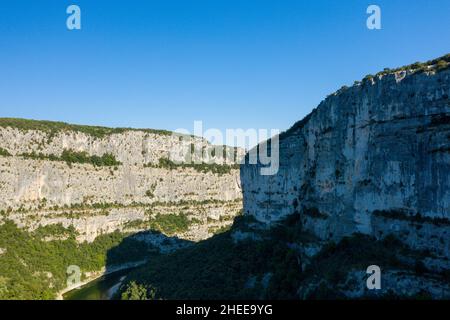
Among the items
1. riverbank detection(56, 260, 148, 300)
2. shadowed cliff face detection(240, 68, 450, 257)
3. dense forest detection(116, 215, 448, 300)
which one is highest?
shadowed cliff face detection(240, 68, 450, 257)

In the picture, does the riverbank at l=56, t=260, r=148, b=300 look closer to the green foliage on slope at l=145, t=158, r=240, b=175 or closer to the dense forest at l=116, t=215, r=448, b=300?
the dense forest at l=116, t=215, r=448, b=300

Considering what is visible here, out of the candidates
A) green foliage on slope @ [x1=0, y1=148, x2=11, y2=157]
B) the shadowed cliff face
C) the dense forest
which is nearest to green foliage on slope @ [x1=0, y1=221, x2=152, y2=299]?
green foliage on slope @ [x1=0, y1=148, x2=11, y2=157]

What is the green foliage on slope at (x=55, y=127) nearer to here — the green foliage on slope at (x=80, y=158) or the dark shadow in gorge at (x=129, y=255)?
the green foliage on slope at (x=80, y=158)

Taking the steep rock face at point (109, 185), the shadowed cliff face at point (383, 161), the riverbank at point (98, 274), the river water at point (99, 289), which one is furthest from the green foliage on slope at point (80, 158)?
the shadowed cliff face at point (383, 161)

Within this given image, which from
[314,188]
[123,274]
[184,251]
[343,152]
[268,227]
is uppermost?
[343,152]

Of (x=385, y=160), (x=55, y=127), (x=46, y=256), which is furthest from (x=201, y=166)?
(x=385, y=160)
